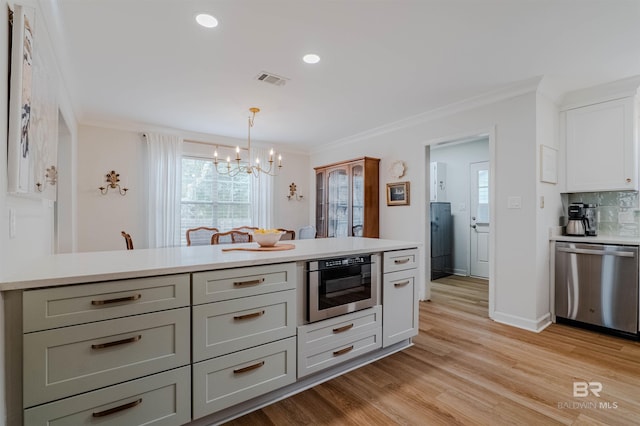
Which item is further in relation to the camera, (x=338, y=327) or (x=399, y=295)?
(x=399, y=295)

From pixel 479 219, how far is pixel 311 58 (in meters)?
4.22

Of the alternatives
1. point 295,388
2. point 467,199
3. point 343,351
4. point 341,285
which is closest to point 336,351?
point 343,351

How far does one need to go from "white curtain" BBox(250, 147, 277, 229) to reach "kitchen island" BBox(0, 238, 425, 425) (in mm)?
3423

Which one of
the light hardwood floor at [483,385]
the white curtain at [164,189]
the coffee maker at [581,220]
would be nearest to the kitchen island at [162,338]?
the light hardwood floor at [483,385]

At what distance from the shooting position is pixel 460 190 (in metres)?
5.56

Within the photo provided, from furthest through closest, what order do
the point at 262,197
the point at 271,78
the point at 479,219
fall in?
the point at 262,197
the point at 479,219
the point at 271,78

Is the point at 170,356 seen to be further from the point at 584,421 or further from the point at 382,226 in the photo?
the point at 382,226

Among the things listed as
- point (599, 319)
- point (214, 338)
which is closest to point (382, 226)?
point (599, 319)

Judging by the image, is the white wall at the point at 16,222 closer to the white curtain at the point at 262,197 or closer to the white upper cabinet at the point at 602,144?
the white curtain at the point at 262,197

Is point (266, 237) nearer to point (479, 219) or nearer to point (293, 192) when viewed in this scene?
point (293, 192)

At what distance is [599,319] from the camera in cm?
292

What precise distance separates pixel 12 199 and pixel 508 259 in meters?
3.86

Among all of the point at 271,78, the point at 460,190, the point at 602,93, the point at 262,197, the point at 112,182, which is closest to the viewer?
the point at 271,78

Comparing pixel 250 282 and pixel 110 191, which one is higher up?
pixel 110 191
